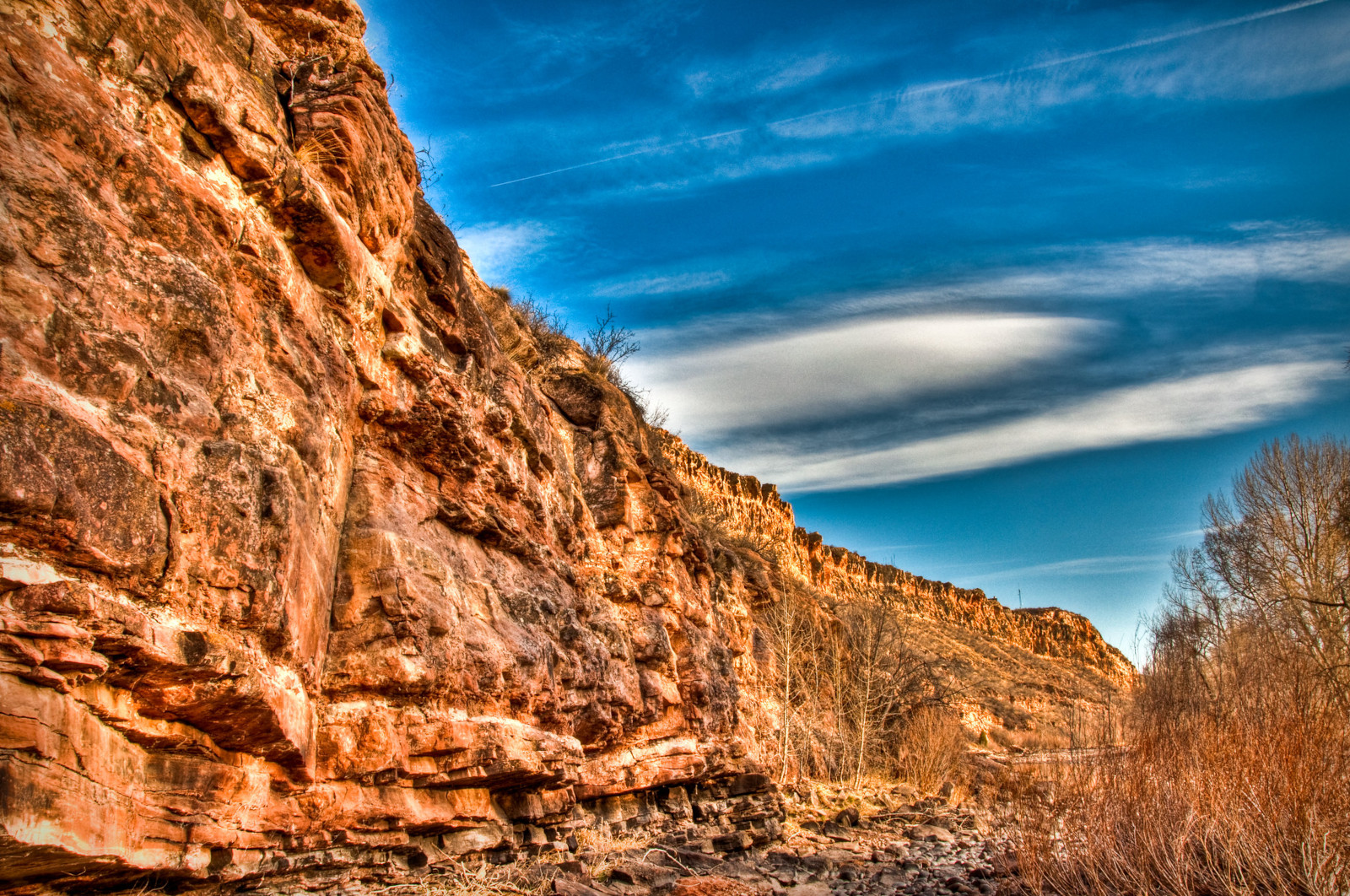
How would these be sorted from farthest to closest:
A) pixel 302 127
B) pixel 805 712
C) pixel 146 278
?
pixel 805 712 < pixel 302 127 < pixel 146 278

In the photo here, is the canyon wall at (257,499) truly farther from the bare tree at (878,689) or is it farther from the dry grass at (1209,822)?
the bare tree at (878,689)

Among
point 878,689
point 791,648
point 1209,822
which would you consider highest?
point 791,648

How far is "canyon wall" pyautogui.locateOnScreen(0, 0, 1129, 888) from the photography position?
13.9 feet

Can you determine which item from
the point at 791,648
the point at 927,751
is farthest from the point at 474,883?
the point at 927,751

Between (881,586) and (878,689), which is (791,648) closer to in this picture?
(878,689)

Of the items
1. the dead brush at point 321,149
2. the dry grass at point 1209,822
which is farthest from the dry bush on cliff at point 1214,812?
the dead brush at point 321,149

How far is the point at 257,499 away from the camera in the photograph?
5.66 metres

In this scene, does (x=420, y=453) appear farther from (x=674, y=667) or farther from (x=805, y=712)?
(x=805, y=712)

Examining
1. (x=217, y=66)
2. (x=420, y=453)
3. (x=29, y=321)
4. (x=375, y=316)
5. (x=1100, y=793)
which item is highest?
(x=217, y=66)

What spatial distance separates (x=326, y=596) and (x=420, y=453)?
245 cm

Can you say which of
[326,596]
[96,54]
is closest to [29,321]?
[96,54]

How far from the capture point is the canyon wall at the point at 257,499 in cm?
425

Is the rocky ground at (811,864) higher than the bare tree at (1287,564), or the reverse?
the bare tree at (1287,564)

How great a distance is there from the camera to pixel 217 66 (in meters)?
6.60
